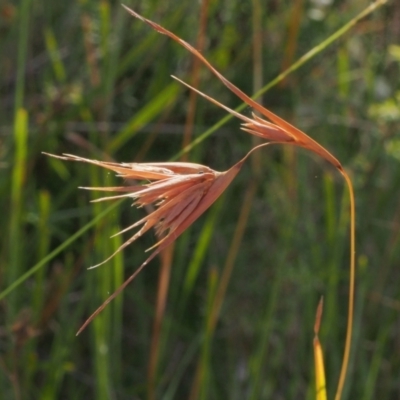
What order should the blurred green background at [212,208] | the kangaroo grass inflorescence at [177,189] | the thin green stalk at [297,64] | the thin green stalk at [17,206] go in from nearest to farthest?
the kangaroo grass inflorescence at [177,189], the thin green stalk at [297,64], the thin green stalk at [17,206], the blurred green background at [212,208]

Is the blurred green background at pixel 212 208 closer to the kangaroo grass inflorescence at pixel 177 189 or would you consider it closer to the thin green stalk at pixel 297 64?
the thin green stalk at pixel 297 64

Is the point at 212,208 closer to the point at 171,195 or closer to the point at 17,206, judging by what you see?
the point at 17,206

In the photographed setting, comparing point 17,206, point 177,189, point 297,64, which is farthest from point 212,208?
point 177,189

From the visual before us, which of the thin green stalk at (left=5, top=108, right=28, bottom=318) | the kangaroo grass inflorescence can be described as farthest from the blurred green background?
the kangaroo grass inflorescence

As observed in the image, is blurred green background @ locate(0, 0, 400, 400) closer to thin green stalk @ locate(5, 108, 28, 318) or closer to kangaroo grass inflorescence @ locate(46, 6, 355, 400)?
thin green stalk @ locate(5, 108, 28, 318)

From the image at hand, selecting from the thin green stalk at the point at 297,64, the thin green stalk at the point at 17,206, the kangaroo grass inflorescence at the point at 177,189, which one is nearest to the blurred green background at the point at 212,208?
the thin green stalk at the point at 17,206

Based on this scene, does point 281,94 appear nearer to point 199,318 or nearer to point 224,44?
point 224,44

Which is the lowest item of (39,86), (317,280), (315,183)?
(317,280)

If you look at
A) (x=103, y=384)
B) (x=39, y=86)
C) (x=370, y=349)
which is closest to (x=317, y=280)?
(x=370, y=349)
